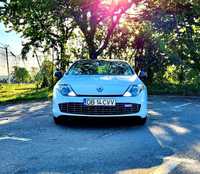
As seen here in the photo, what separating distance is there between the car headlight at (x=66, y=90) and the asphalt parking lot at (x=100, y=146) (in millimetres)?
607

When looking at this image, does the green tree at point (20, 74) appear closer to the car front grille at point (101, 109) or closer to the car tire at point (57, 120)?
the car tire at point (57, 120)

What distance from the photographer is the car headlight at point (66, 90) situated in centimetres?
898

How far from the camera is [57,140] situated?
7.62 meters

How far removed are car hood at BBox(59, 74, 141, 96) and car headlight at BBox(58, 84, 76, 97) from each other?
65 mm

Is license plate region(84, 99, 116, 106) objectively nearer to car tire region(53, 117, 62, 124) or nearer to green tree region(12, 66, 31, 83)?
car tire region(53, 117, 62, 124)

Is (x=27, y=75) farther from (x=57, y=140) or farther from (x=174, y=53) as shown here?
(x=57, y=140)

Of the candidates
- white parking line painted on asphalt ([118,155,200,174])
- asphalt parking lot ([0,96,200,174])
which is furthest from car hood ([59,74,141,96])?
white parking line painted on asphalt ([118,155,200,174])

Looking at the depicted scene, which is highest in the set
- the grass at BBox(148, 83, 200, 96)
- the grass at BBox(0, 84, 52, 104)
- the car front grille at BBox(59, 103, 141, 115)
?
the car front grille at BBox(59, 103, 141, 115)

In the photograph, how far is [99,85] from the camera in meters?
8.97

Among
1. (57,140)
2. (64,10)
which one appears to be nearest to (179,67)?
(64,10)

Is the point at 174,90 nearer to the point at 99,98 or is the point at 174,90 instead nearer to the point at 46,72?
the point at 99,98

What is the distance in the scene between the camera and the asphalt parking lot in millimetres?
5785

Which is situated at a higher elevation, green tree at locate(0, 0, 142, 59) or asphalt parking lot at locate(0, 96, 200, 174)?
green tree at locate(0, 0, 142, 59)

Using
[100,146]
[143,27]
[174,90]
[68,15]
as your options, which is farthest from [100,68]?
[143,27]
